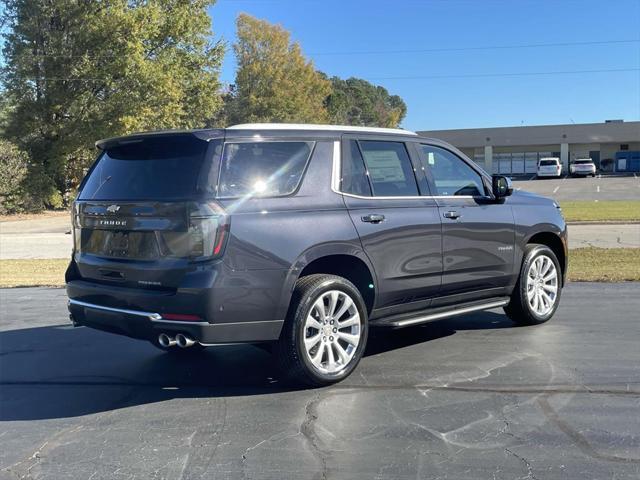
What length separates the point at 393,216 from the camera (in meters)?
5.46

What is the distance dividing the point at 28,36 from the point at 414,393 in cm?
3026

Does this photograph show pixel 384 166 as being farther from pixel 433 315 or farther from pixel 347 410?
pixel 347 410

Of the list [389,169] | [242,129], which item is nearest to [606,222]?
[389,169]

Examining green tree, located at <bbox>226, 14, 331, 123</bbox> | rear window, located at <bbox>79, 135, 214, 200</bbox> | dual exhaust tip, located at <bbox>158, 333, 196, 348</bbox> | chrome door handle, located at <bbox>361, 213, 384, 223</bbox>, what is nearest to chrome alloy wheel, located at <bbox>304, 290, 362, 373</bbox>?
chrome door handle, located at <bbox>361, 213, 384, 223</bbox>

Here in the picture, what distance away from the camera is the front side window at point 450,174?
6.09 m

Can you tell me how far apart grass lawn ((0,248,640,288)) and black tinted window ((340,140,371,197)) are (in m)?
5.91

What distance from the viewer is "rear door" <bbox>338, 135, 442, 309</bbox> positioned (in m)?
5.31

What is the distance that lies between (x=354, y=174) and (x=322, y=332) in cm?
139

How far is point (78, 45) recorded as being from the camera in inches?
1145

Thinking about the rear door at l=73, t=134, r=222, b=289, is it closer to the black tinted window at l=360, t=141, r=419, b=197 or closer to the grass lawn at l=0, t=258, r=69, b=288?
the black tinted window at l=360, t=141, r=419, b=197

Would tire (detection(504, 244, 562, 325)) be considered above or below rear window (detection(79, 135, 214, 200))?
below

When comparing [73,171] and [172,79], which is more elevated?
[172,79]

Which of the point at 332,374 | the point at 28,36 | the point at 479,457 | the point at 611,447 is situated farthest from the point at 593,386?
the point at 28,36

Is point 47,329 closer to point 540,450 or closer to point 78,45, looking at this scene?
point 540,450
